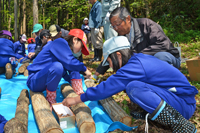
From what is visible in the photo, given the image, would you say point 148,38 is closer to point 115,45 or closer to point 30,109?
point 115,45

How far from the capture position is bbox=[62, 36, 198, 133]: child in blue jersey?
173 cm

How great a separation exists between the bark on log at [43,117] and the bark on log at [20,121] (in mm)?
132

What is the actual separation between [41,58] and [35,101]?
679mm

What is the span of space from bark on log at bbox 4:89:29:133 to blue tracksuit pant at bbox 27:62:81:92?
27 cm

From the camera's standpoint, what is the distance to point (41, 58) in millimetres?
2803

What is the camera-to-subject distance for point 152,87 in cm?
181

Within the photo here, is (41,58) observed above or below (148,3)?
below

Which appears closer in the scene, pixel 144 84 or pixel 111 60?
pixel 144 84

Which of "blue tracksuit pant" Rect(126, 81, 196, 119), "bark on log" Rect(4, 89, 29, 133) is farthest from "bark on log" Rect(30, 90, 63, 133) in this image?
"blue tracksuit pant" Rect(126, 81, 196, 119)

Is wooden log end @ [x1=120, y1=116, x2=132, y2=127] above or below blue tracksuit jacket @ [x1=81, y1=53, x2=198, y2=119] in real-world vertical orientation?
below

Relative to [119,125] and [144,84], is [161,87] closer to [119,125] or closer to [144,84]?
[144,84]

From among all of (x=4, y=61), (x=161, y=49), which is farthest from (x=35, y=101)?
(x=4, y=61)

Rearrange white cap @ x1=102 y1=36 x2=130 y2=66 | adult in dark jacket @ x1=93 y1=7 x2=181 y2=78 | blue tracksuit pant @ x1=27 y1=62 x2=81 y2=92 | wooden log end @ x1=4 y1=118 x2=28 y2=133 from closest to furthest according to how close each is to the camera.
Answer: wooden log end @ x1=4 y1=118 x2=28 y2=133 → white cap @ x1=102 y1=36 x2=130 y2=66 → blue tracksuit pant @ x1=27 y1=62 x2=81 y2=92 → adult in dark jacket @ x1=93 y1=7 x2=181 y2=78

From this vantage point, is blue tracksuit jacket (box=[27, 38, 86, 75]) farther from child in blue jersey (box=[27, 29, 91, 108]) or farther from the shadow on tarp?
the shadow on tarp
